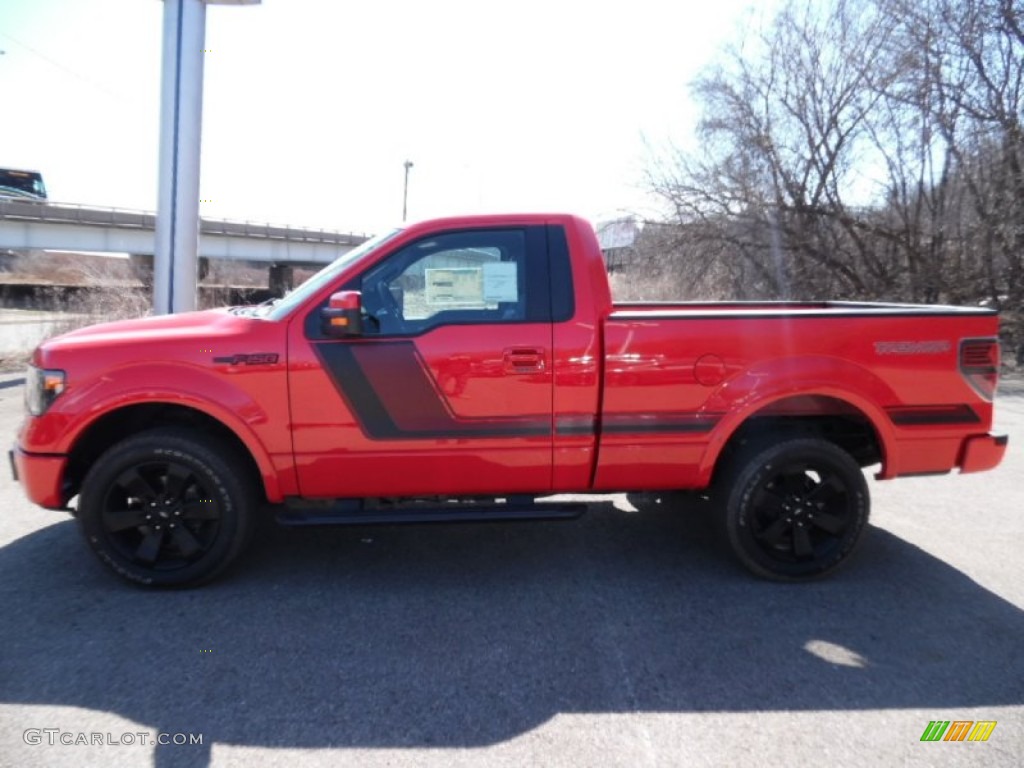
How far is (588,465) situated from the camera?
3926mm

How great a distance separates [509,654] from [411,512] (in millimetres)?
1020

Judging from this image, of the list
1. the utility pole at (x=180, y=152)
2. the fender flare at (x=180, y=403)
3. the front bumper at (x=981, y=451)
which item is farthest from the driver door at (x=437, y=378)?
the utility pole at (x=180, y=152)

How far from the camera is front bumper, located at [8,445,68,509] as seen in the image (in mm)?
3678

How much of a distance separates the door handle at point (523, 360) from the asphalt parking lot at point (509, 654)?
1210 mm

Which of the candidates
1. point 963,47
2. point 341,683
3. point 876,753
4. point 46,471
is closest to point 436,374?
point 341,683

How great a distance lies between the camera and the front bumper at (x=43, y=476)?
3678 millimetres

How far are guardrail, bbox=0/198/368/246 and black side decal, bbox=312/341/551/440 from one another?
26.5 meters

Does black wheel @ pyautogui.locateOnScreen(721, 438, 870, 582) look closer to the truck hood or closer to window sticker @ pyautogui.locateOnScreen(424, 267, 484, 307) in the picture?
window sticker @ pyautogui.locateOnScreen(424, 267, 484, 307)

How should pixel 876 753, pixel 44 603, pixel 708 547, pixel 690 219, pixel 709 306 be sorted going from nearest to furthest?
pixel 876 753 → pixel 44 603 → pixel 708 547 → pixel 709 306 → pixel 690 219

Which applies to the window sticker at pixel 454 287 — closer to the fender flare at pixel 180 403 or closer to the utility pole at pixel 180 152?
the fender flare at pixel 180 403

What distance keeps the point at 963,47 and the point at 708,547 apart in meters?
16.5

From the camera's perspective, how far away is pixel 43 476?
3.69 meters

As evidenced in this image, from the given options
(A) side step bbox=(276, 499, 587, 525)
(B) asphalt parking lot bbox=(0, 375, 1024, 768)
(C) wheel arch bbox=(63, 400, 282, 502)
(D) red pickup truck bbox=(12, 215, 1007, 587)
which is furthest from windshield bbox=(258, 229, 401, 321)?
(B) asphalt parking lot bbox=(0, 375, 1024, 768)

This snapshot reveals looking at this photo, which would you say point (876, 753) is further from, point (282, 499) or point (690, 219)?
point (690, 219)
